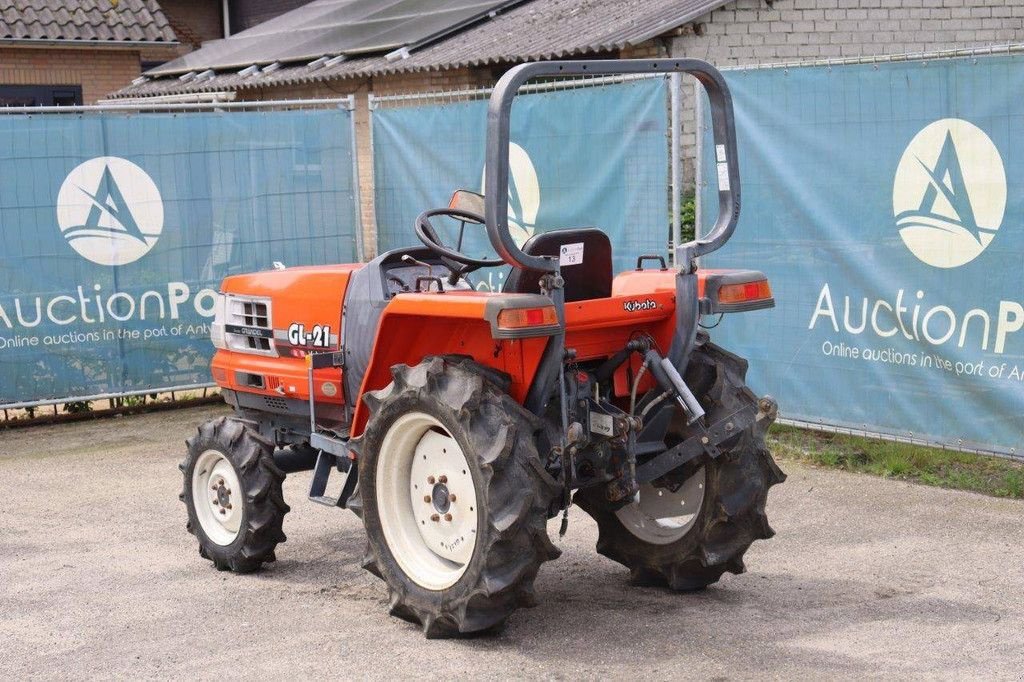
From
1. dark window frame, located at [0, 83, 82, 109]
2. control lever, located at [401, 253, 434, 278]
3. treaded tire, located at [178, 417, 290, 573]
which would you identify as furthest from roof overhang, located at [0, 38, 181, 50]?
control lever, located at [401, 253, 434, 278]

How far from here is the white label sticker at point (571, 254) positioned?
17.4 feet

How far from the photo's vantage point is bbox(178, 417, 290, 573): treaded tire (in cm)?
632

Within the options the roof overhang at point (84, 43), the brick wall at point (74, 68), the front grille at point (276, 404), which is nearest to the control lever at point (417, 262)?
the front grille at point (276, 404)

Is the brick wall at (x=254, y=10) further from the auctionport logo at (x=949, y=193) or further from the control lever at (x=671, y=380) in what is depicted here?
the control lever at (x=671, y=380)

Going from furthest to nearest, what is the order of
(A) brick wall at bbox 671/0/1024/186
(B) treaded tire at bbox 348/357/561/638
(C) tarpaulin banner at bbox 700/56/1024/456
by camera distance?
(A) brick wall at bbox 671/0/1024/186, (C) tarpaulin banner at bbox 700/56/1024/456, (B) treaded tire at bbox 348/357/561/638

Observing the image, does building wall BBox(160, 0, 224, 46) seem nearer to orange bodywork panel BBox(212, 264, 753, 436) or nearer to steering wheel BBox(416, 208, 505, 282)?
orange bodywork panel BBox(212, 264, 753, 436)

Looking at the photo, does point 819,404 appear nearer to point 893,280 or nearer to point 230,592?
point 893,280

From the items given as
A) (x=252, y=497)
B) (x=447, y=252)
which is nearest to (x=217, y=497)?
(x=252, y=497)

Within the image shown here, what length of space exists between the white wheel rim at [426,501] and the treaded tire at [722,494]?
2.19ft

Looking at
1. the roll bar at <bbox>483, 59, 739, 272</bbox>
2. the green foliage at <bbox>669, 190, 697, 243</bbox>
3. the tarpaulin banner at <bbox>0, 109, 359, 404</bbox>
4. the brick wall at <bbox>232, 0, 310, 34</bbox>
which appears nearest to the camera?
the roll bar at <bbox>483, 59, 739, 272</bbox>

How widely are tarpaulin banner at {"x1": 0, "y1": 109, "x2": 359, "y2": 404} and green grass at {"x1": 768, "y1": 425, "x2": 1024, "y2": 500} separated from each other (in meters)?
4.68

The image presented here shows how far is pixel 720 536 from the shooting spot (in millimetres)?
5695

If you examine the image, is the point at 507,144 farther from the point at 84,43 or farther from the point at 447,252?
the point at 84,43

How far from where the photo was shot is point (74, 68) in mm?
19797
